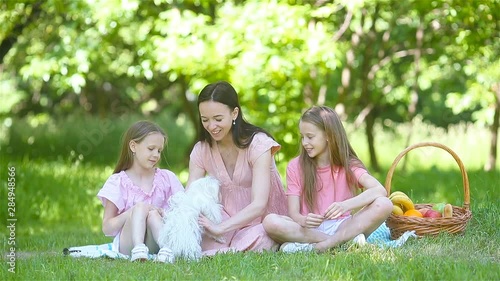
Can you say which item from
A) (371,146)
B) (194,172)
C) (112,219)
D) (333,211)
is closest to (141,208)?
(112,219)

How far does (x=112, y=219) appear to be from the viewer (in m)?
4.46

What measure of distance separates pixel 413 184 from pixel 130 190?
4615 mm

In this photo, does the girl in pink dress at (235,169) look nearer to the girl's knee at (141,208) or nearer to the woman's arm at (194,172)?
the woman's arm at (194,172)

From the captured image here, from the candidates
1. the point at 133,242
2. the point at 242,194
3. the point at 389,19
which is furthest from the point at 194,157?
the point at 389,19

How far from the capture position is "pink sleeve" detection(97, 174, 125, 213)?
4488 millimetres

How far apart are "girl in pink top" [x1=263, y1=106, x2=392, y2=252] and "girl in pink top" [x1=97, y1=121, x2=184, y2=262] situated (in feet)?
2.22

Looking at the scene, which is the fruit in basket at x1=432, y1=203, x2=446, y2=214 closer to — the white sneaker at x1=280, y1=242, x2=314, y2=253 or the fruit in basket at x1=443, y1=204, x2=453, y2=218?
the fruit in basket at x1=443, y1=204, x2=453, y2=218

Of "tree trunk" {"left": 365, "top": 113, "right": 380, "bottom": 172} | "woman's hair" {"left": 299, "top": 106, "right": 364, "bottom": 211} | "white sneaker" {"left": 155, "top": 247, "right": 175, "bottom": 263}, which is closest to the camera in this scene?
"white sneaker" {"left": 155, "top": 247, "right": 175, "bottom": 263}

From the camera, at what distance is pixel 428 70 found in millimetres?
11844

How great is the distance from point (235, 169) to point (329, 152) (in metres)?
0.58

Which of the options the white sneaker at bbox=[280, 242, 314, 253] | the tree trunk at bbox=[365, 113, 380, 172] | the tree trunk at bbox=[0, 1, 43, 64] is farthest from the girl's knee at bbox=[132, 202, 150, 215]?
the tree trunk at bbox=[365, 113, 380, 172]

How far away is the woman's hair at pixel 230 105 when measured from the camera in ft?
14.4

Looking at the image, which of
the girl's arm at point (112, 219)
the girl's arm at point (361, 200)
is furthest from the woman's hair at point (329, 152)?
the girl's arm at point (112, 219)

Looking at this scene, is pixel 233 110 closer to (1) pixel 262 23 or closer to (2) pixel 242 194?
(2) pixel 242 194
